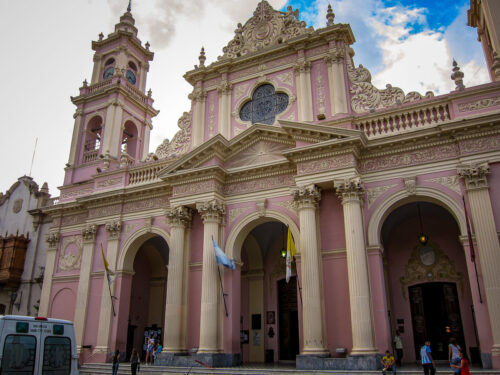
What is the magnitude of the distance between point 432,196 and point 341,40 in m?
8.31

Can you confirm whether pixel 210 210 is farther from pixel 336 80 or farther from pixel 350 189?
pixel 336 80

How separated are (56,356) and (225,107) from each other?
557 inches

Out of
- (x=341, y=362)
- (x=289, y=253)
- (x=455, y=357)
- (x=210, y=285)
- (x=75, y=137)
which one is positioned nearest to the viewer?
(x=455, y=357)

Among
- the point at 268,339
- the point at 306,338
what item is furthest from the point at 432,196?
the point at 268,339

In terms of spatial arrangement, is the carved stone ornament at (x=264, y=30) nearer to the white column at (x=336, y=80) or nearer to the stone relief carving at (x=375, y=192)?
the white column at (x=336, y=80)

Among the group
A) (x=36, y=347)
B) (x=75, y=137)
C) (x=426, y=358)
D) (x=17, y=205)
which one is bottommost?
(x=426, y=358)

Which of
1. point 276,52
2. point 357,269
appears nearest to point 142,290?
point 357,269

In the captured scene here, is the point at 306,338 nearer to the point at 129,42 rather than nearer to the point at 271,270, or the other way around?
the point at 271,270

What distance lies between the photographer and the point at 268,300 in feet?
62.2

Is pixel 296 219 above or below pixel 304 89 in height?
below

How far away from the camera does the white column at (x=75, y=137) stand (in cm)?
2453

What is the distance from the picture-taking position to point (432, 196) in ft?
46.9

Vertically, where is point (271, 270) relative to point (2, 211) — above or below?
below

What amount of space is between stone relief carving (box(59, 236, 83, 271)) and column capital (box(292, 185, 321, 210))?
38.3 feet
